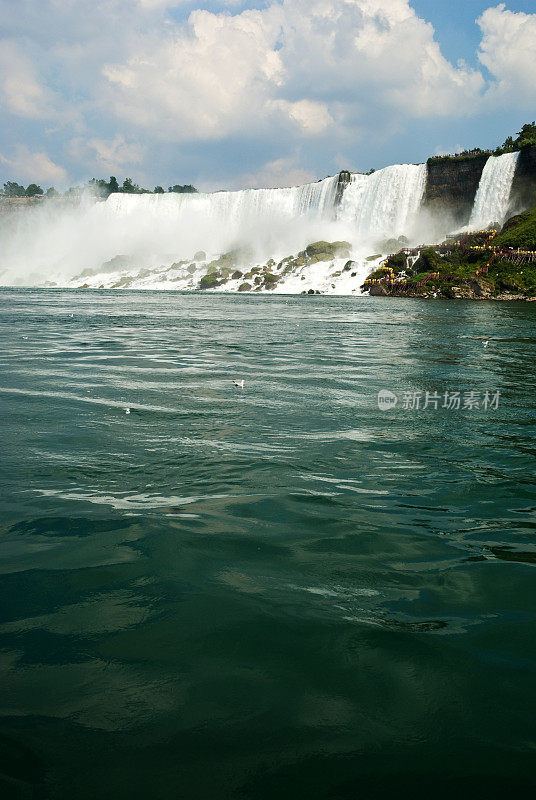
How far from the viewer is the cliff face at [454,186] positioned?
5756 centimetres

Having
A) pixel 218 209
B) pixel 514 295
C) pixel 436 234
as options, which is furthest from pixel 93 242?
pixel 514 295

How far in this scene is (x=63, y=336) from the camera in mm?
15492

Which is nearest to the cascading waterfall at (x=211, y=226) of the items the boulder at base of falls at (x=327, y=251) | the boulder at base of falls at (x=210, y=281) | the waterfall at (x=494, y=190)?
the boulder at base of falls at (x=327, y=251)

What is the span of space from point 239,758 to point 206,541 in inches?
61.0

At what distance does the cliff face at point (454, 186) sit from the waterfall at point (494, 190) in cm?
311

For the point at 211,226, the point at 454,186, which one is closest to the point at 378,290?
the point at 454,186

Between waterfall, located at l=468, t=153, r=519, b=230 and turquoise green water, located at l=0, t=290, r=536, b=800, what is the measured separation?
54.7 m

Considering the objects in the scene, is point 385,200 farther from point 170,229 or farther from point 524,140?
point 170,229

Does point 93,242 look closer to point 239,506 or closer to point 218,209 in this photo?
point 218,209

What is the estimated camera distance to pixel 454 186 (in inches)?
2313

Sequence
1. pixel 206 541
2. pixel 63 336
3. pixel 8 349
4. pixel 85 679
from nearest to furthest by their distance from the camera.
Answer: pixel 85 679, pixel 206 541, pixel 8 349, pixel 63 336

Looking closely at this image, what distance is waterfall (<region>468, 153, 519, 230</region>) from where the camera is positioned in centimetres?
5191

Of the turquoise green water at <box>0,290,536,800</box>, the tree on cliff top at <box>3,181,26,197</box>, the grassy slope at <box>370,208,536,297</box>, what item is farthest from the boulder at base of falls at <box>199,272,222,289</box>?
the tree on cliff top at <box>3,181,26,197</box>

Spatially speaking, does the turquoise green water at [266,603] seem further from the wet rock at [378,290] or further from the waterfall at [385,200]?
the waterfall at [385,200]
